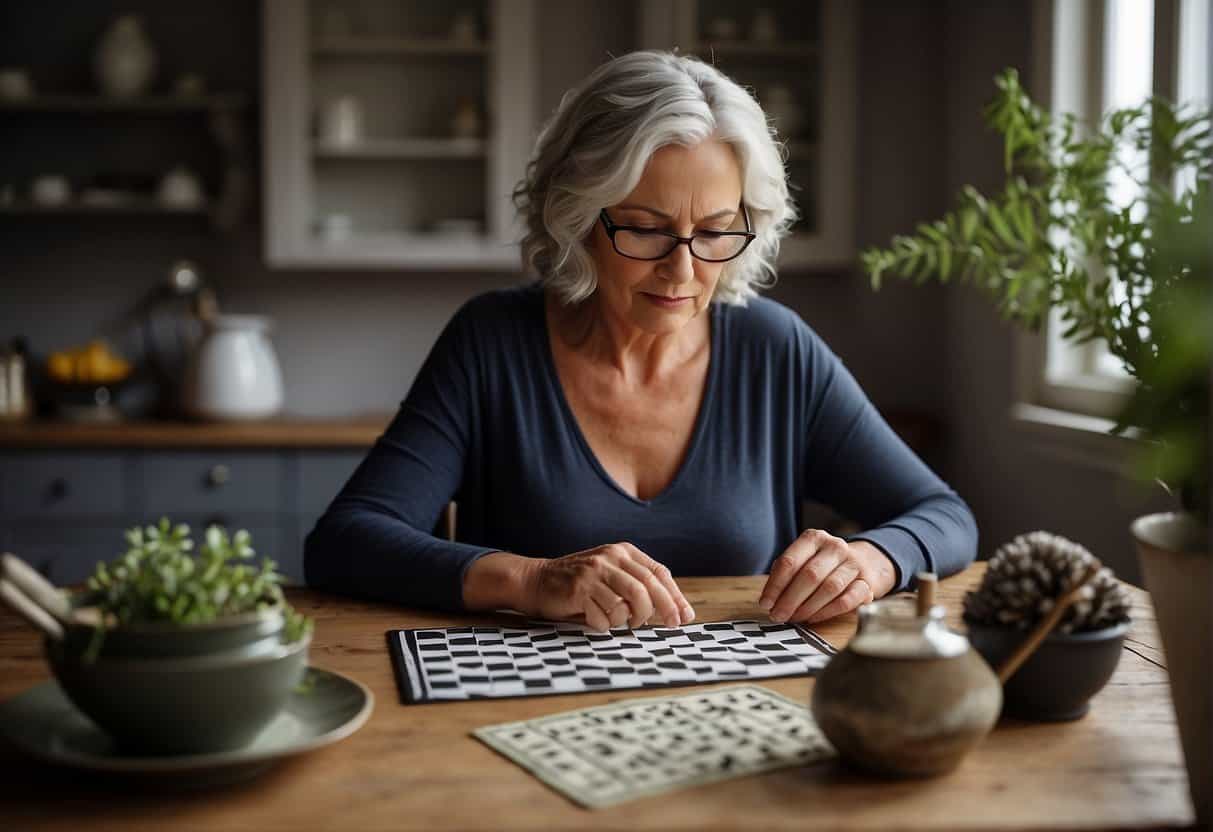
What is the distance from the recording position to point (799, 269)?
373cm

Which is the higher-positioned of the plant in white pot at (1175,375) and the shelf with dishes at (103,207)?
the shelf with dishes at (103,207)

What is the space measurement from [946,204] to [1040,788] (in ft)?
9.94

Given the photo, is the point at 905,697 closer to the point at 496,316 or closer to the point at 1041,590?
the point at 1041,590

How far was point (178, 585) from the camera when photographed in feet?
2.69

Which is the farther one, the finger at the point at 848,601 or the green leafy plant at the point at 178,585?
the finger at the point at 848,601

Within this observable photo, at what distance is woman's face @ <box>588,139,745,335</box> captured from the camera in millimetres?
1629

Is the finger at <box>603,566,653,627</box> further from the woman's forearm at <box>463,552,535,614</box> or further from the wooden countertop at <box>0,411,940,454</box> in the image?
the wooden countertop at <box>0,411,940,454</box>

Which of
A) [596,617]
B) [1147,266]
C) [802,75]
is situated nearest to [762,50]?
[802,75]

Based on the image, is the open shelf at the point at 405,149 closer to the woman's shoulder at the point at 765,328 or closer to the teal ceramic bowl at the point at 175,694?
the woman's shoulder at the point at 765,328

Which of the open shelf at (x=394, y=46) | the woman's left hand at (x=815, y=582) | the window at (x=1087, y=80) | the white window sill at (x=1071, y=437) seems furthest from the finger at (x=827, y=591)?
the open shelf at (x=394, y=46)

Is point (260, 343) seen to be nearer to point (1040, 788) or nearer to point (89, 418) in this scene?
point (89, 418)

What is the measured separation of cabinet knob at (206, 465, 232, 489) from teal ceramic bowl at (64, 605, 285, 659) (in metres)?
2.52

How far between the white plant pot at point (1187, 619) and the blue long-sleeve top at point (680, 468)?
0.63 metres

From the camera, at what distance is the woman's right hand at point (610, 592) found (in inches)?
48.6
